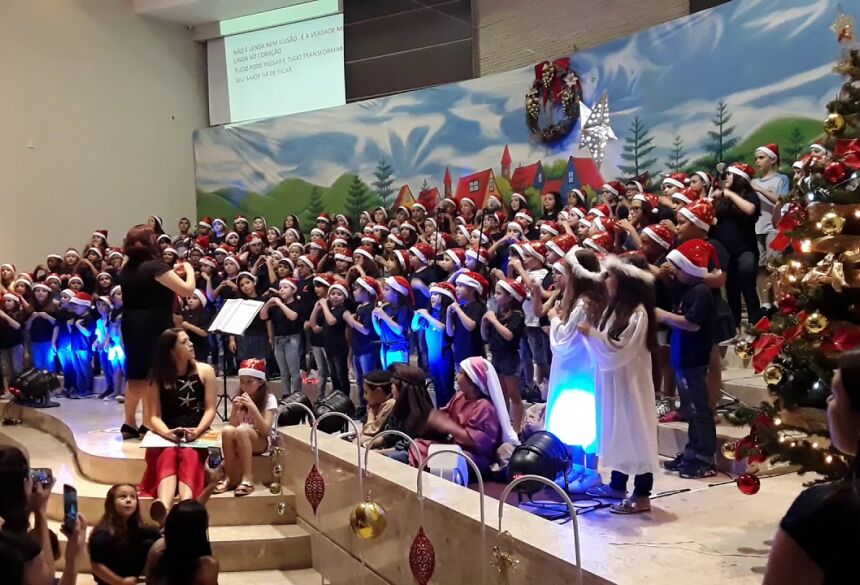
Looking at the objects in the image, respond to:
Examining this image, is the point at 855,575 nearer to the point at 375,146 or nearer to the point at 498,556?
the point at 498,556

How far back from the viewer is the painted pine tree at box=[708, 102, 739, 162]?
413 inches

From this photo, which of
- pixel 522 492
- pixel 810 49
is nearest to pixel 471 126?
pixel 810 49

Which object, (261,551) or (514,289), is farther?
(514,289)

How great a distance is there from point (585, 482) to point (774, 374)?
6.82 feet

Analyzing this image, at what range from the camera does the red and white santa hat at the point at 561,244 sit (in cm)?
777

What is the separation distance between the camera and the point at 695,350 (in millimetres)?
5605

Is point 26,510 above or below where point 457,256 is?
below

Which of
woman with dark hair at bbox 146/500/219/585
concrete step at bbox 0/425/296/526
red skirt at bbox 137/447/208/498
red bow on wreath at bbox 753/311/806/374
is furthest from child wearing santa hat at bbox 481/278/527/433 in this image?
woman with dark hair at bbox 146/500/219/585

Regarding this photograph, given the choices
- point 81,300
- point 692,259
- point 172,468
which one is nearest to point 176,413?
point 172,468

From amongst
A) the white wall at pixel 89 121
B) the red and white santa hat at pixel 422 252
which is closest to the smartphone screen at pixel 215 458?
the red and white santa hat at pixel 422 252

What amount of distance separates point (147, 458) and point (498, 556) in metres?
3.70

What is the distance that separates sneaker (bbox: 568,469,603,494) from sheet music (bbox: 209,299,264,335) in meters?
3.11

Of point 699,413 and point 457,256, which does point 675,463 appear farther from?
point 457,256

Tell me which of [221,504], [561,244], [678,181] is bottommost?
[221,504]
